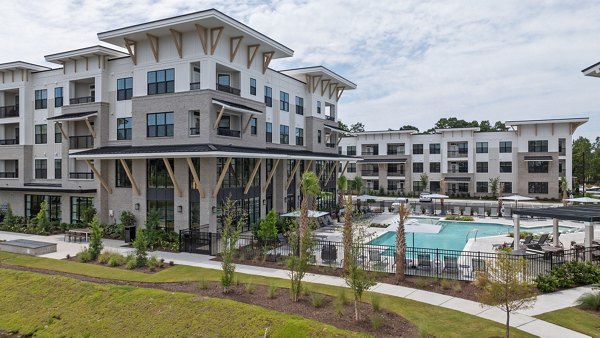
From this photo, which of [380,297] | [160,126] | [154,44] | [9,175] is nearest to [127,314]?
[380,297]

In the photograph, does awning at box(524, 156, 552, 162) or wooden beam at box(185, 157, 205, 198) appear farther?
awning at box(524, 156, 552, 162)

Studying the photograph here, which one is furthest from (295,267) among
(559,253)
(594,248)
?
(594,248)

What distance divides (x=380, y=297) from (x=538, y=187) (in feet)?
176

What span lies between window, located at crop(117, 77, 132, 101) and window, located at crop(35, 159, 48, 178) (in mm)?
11862

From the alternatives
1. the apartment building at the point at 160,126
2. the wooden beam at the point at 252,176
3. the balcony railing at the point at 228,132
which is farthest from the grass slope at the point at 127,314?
the balcony railing at the point at 228,132

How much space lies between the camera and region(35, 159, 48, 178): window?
3725 cm

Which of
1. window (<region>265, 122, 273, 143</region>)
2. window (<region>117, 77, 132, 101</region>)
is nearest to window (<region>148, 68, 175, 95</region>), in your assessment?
window (<region>117, 77, 132, 101</region>)

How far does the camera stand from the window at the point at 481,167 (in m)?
63.5

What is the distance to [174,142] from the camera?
28.2m

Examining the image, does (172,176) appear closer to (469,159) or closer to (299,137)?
(299,137)

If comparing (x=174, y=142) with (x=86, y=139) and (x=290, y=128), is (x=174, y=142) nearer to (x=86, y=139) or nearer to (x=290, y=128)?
(x=86, y=139)

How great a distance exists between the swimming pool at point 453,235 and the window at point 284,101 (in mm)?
15328

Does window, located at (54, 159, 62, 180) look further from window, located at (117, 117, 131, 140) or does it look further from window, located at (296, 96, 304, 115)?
window, located at (296, 96, 304, 115)

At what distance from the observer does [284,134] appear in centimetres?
3931
